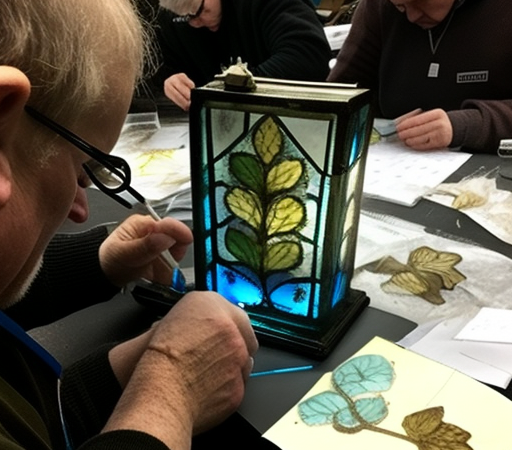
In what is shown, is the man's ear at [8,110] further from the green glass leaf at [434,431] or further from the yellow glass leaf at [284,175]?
the green glass leaf at [434,431]

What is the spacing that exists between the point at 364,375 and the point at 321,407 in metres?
0.07

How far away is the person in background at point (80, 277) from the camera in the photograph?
0.43m

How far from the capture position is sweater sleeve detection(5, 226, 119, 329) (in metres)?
0.84

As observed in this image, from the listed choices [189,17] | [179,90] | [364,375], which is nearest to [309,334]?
[364,375]

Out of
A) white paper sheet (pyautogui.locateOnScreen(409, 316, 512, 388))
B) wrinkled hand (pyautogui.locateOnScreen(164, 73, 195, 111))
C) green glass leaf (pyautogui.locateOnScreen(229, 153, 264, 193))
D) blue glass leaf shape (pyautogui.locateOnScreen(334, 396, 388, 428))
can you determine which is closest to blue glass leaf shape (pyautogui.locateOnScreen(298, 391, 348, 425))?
blue glass leaf shape (pyautogui.locateOnScreen(334, 396, 388, 428))

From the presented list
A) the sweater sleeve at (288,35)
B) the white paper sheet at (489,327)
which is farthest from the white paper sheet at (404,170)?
the sweater sleeve at (288,35)

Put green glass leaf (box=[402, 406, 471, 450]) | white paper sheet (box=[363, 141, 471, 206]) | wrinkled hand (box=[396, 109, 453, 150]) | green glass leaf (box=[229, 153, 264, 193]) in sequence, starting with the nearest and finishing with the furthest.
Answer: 1. green glass leaf (box=[402, 406, 471, 450])
2. green glass leaf (box=[229, 153, 264, 193])
3. white paper sheet (box=[363, 141, 471, 206])
4. wrinkled hand (box=[396, 109, 453, 150])

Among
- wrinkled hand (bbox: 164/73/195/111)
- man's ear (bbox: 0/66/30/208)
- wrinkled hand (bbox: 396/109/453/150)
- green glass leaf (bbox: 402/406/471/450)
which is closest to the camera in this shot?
man's ear (bbox: 0/66/30/208)

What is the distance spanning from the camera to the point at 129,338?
78 centimetres

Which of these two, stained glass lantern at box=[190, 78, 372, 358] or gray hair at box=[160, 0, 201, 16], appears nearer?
stained glass lantern at box=[190, 78, 372, 358]

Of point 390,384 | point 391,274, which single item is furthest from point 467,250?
point 390,384

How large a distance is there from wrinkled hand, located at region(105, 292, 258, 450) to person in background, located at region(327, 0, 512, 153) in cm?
84

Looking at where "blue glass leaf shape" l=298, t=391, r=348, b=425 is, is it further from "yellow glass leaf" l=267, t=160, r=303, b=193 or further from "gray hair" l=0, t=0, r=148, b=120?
"gray hair" l=0, t=0, r=148, b=120

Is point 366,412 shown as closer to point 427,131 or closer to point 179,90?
point 427,131
